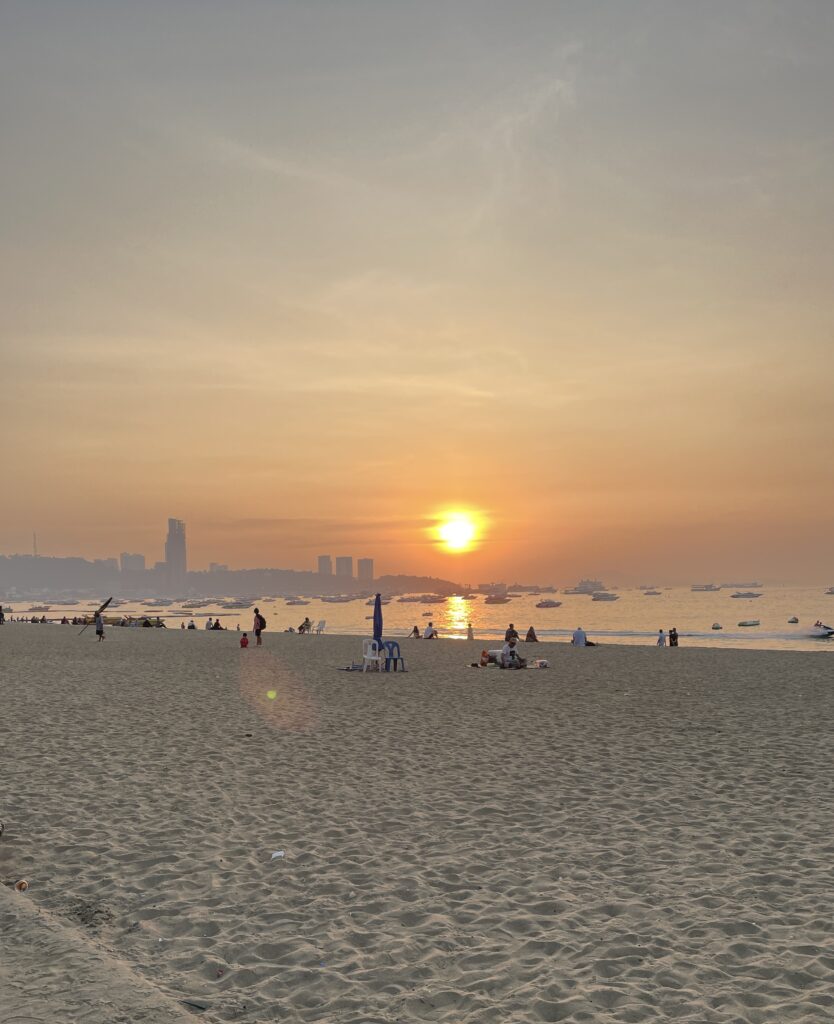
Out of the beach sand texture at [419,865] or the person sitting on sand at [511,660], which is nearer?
the beach sand texture at [419,865]

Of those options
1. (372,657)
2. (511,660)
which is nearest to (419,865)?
(372,657)

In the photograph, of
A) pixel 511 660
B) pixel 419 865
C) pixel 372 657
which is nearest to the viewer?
pixel 419 865

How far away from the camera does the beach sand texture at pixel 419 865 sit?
5.64 m

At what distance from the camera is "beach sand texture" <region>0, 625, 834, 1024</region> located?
564cm

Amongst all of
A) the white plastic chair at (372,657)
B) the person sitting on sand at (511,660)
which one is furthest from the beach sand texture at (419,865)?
the person sitting on sand at (511,660)

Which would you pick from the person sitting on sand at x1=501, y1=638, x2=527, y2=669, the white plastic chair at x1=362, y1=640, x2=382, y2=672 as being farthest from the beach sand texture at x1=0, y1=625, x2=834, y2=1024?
the person sitting on sand at x1=501, y1=638, x2=527, y2=669

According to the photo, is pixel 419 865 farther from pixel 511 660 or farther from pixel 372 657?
pixel 511 660

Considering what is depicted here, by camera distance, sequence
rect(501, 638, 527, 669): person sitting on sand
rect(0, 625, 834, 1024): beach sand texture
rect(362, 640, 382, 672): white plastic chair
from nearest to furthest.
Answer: rect(0, 625, 834, 1024): beach sand texture → rect(362, 640, 382, 672): white plastic chair → rect(501, 638, 527, 669): person sitting on sand

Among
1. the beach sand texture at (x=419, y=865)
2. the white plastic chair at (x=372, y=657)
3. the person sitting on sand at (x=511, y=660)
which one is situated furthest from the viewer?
the person sitting on sand at (x=511, y=660)

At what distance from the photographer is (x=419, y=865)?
326 inches

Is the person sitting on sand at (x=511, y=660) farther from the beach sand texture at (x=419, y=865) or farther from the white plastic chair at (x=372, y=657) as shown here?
the beach sand texture at (x=419, y=865)

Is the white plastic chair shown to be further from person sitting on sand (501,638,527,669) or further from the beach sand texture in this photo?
the beach sand texture

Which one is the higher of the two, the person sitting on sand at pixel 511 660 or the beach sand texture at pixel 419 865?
the person sitting on sand at pixel 511 660

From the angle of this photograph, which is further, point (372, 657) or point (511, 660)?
point (511, 660)
